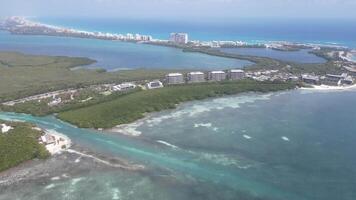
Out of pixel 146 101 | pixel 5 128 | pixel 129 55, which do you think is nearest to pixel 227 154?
pixel 146 101

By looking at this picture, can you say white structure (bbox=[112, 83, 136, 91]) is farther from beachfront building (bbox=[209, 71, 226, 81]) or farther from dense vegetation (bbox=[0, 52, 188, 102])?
beachfront building (bbox=[209, 71, 226, 81])

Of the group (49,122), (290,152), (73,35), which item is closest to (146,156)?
(290,152)

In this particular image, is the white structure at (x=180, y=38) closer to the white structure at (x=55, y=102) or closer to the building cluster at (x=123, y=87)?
the building cluster at (x=123, y=87)

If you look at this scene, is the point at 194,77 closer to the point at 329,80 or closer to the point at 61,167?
the point at 329,80

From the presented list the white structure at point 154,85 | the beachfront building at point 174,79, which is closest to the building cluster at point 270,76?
the beachfront building at point 174,79

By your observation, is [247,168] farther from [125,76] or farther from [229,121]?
[125,76]
